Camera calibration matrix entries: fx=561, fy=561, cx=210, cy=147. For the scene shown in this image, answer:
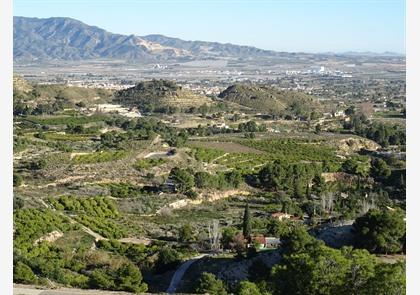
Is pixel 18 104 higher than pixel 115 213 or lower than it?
higher

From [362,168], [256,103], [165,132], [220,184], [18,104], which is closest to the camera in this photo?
[220,184]

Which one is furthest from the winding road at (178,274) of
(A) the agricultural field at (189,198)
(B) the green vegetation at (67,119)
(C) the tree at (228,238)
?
(B) the green vegetation at (67,119)

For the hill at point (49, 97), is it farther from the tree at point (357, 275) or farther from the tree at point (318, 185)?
the tree at point (357, 275)

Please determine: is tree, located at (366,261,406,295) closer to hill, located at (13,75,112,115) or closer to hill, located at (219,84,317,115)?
hill, located at (13,75,112,115)

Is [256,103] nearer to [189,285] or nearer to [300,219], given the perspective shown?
[300,219]

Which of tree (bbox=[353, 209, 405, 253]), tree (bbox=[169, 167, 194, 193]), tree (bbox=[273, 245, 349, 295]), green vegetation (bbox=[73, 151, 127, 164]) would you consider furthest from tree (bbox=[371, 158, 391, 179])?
tree (bbox=[273, 245, 349, 295])

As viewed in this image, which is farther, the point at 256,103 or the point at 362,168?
the point at 256,103

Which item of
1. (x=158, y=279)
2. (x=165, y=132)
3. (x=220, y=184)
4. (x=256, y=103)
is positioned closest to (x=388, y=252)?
(x=158, y=279)
